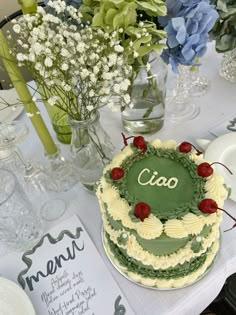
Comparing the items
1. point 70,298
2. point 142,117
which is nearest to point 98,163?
point 142,117

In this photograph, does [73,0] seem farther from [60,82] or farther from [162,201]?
[162,201]

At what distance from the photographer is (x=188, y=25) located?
76cm

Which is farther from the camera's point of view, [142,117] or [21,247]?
[142,117]

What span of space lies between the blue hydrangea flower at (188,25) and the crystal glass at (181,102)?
236mm

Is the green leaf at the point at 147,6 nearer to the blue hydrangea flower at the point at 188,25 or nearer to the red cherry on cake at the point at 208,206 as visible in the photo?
the blue hydrangea flower at the point at 188,25

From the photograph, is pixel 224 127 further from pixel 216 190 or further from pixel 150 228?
pixel 150 228

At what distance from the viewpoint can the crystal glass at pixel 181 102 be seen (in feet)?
3.44

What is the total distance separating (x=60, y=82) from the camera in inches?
26.4

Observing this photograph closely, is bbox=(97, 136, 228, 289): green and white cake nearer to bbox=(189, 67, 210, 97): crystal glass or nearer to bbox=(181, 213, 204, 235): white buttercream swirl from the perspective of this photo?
bbox=(181, 213, 204, 235): white buttercream swirl

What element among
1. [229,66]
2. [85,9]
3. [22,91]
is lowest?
[229,66]

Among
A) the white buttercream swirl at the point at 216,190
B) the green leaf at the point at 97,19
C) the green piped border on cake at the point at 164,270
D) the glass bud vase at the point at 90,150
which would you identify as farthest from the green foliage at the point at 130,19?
the green piped border on cake at the point at 164,270

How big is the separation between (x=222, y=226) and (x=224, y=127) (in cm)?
32

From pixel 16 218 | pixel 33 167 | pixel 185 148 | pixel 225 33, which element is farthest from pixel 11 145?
pixel 225 33

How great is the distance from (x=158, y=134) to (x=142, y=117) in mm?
74
